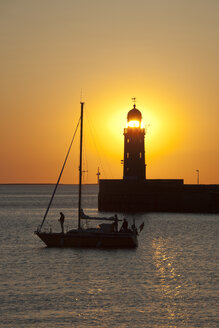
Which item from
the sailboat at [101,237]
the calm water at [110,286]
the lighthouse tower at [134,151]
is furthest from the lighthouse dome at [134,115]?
the sailboat at [101,237]

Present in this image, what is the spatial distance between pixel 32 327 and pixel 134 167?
76040 millimetres

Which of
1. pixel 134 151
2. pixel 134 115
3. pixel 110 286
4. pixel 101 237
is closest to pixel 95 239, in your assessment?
pixel 101 237

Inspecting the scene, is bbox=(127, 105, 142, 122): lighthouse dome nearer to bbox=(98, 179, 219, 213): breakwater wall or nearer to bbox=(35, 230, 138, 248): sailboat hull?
bbox=(98, 179, 219, 213): breakwater wall

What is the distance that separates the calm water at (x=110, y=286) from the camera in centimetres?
2984

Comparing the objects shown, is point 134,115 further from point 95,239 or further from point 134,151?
point 95,239

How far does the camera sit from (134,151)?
103312 millimetres

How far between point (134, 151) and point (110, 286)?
66762 millimetres

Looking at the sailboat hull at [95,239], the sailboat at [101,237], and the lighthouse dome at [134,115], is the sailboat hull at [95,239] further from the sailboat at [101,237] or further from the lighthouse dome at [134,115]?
the lighthouse dome at [134,115]

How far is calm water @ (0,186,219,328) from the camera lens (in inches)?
1175

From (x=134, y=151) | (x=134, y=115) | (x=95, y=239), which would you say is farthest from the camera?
(x=134, y=151)

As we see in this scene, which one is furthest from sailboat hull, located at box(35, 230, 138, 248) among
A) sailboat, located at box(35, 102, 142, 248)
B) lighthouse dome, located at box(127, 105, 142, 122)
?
lighthouse dome, located at box(127, 105, 142, 122)

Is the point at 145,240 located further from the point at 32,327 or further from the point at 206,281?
the point at 32,327

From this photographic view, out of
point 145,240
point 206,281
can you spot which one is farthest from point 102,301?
point 145,240

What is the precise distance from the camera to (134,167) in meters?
104
